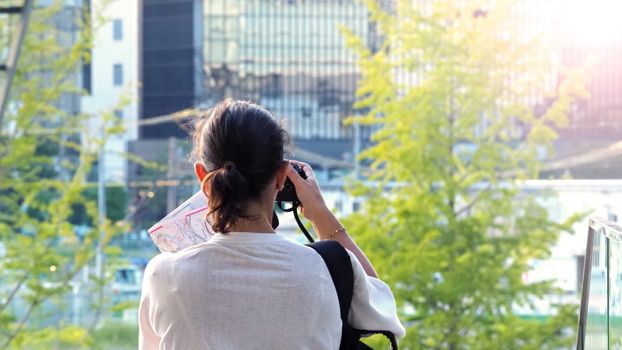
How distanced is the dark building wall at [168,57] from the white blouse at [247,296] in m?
12.8

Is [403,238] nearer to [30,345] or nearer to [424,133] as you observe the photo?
[424,133]

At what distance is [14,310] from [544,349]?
13.0 feet

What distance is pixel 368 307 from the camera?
98cm

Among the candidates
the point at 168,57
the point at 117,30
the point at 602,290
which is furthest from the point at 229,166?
the point at 168,57

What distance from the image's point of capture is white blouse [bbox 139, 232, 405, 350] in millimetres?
951

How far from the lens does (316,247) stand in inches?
38.4

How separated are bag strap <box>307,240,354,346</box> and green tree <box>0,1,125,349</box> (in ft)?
21.3

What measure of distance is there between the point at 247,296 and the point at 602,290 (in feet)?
2.98

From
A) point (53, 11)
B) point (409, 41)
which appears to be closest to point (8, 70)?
point (53, 11)

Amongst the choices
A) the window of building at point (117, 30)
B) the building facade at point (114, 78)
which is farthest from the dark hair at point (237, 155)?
the window of building at point (117, 30)

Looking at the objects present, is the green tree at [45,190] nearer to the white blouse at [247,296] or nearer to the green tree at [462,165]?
the green tree at [462,165]

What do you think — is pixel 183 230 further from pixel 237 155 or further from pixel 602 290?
pixel 602 290

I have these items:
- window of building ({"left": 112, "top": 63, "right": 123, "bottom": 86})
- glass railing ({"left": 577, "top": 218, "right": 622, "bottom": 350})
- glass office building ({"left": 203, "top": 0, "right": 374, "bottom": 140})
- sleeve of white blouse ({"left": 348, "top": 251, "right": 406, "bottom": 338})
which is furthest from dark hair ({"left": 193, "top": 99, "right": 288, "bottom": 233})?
glass office building ({"left": 203, "top": 0, "right": 374, "bottom": 140})

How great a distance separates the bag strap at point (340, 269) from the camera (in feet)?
3.16
